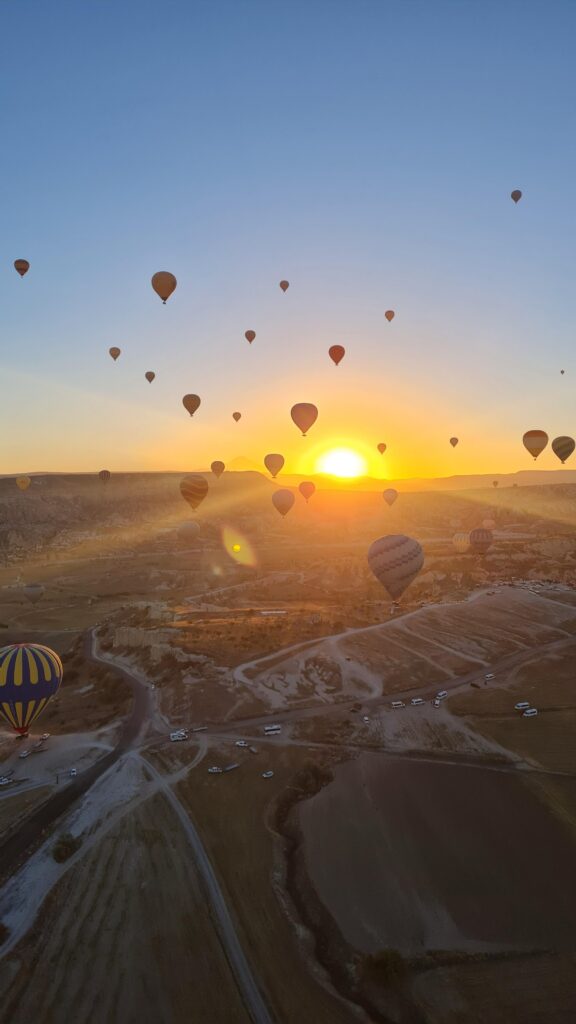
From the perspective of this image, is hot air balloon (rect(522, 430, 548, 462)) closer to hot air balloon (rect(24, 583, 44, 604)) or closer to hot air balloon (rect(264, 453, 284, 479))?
hot air balloon (rect(264, 453, 284, 479))

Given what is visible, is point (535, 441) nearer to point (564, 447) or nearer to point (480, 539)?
point (564, 447)

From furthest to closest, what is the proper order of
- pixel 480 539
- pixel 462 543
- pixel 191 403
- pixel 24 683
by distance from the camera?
pixel 462 543, pixel 480 539, pixel 191 403, pixel 24 683

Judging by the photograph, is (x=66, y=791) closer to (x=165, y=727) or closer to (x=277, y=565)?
(x=165, y=727)

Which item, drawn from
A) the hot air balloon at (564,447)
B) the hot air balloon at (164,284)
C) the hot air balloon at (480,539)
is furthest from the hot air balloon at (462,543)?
the hot air balloon at (164,284)

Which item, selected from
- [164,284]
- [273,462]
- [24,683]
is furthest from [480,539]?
[24,683]

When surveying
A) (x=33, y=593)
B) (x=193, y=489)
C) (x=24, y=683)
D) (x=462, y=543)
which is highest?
(x=193, y=489)

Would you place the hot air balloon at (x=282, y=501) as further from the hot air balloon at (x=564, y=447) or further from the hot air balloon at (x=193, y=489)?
the hot air balloon at (x=564, y=447)

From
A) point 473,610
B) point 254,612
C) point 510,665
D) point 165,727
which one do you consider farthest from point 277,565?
point 165,727

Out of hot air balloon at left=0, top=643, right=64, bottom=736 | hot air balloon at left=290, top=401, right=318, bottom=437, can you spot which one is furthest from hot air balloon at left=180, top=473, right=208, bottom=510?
hot air balloon at left=0, top=643, right=64, bottom=736
